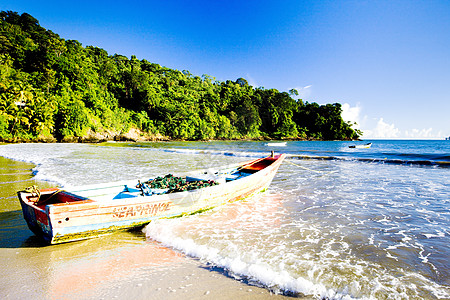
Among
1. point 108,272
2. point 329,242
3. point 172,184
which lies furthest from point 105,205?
point 329,242

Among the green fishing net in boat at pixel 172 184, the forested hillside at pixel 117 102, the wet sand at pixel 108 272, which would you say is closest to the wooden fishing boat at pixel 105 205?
the green fishing net in boat at pixel 172 184

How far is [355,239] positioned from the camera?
457cm

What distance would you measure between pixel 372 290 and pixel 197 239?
9.45 ft

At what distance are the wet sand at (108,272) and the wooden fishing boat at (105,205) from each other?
297mm

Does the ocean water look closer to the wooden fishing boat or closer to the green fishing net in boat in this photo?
the wooden fishing boat

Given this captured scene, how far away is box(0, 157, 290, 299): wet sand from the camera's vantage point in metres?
2.86

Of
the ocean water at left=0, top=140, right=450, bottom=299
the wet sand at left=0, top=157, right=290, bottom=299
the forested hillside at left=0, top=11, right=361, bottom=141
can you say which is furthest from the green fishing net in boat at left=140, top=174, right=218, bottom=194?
the forested hillside at left=0, top=11, right=361, bottom=141

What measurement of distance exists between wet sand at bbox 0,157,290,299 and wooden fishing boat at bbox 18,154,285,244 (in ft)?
0.97

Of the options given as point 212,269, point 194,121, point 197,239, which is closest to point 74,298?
point 212,269

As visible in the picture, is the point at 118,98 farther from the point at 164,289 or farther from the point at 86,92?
the point at 164,289

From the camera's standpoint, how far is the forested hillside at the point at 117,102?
41753 mm

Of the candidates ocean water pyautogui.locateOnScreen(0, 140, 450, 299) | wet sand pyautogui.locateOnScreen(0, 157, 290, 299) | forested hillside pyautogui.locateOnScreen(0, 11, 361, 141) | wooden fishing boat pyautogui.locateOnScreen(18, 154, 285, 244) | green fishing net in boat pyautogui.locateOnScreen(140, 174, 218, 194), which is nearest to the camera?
wet sand pyautogui.locateOnScreen(0, 157, 290, 299)

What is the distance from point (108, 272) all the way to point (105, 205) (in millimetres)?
1284

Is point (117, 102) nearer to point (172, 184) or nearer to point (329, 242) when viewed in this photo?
point (172, 184)
